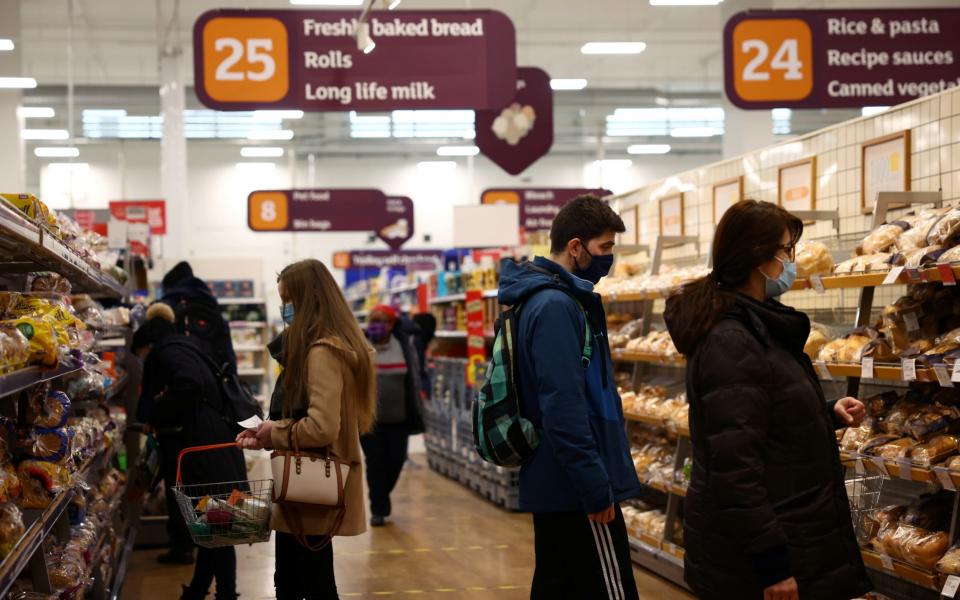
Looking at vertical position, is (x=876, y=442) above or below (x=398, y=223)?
below

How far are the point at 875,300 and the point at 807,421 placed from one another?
2.85 meters

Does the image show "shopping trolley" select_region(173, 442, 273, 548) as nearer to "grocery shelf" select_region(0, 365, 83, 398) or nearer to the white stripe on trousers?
"grocery shelf" select_region(0, 365, 83, 398)

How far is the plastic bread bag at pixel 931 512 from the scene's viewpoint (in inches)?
155

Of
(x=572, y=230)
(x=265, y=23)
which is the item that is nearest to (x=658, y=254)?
(x=265, y=23)

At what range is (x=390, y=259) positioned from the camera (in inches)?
957

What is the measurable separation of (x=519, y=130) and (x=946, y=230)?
4960 millimetres

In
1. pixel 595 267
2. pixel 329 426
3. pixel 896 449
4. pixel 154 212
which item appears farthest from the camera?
pixel 154 212

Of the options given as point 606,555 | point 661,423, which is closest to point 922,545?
point 606,555

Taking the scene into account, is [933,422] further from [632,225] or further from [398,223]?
[398,223]

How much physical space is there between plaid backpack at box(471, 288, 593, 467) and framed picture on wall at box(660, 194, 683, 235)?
14.7ft

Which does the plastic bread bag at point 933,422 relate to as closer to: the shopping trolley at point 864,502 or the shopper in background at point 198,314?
the shopping trolley at point 864,502

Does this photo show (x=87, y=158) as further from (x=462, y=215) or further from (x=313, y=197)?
(x=462, y=215)

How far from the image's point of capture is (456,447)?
1073 cm

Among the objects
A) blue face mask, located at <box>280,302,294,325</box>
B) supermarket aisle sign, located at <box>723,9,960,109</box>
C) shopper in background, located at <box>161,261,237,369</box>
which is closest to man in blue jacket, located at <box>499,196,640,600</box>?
blue face mask, located at <box>280,302,294,325</box>
